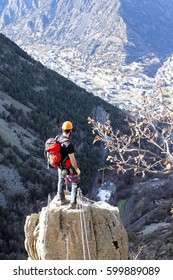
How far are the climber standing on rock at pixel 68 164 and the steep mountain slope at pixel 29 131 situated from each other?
39.2 ft

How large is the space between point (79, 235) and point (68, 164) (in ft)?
5.72

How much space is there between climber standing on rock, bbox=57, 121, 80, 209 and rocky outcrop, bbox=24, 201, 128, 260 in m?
0.28

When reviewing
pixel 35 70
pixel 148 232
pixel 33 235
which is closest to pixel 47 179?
pixel 148 232

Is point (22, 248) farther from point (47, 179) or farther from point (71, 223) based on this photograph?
point (71, 223)

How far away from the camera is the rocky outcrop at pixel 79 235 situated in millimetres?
9469

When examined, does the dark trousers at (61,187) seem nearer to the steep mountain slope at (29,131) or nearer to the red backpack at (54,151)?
the red backpack at (54,151)

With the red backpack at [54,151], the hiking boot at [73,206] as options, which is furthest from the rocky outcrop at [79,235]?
the red backpack at [54,151]

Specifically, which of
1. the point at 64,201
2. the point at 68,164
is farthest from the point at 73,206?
the point at 68,164

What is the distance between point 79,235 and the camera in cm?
952

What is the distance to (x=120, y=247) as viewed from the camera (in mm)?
10094

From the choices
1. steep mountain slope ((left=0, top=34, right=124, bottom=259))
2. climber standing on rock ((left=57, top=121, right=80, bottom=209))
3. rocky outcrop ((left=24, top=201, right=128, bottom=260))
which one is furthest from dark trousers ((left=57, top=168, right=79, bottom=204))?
steep mountain slope ((left=0, top=34, right=124, bottom=259))

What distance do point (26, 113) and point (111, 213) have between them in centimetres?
A: 3474

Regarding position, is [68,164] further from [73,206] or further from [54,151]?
[73,206]

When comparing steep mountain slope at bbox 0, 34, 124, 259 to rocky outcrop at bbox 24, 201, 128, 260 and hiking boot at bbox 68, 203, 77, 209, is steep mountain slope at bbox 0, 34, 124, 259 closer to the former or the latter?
rocky outcrop at bbox 24, 201, 128, 260
